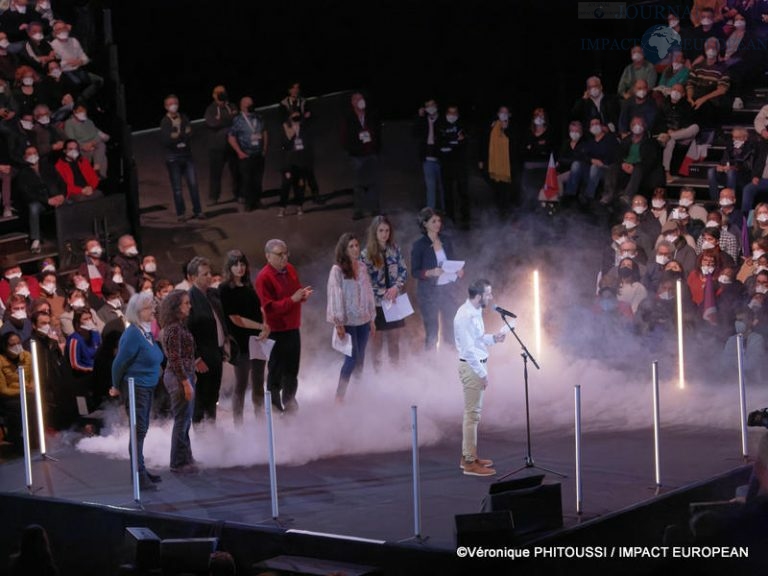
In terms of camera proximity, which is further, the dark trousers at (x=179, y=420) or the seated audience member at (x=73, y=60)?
the seated audience member at (x=73, y=60)

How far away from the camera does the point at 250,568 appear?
9.43 meters

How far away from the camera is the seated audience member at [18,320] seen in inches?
495

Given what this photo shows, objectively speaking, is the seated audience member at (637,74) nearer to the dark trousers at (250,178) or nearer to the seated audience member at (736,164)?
the seated audience member at (736,164)

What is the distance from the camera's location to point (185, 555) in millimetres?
9008

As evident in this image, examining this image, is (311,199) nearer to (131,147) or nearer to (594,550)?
(131,147)

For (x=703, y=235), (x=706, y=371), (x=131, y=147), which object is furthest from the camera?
(x=131, y=147)

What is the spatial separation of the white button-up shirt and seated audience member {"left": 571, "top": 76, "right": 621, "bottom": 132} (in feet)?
22.6

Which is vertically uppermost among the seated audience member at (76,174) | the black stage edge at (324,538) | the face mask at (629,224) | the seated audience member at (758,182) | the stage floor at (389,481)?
the seated audience member at (76,174)

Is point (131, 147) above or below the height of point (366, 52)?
below

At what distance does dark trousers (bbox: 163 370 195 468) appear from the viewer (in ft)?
34.9

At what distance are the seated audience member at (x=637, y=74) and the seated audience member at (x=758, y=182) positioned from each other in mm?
1995

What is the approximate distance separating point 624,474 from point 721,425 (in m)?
1.67

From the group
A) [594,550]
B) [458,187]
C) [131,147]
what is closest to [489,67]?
[458,187]

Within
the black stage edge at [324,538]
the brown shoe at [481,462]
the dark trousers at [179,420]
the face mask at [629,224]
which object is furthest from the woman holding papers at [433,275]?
the black stage edge at [324,538]
